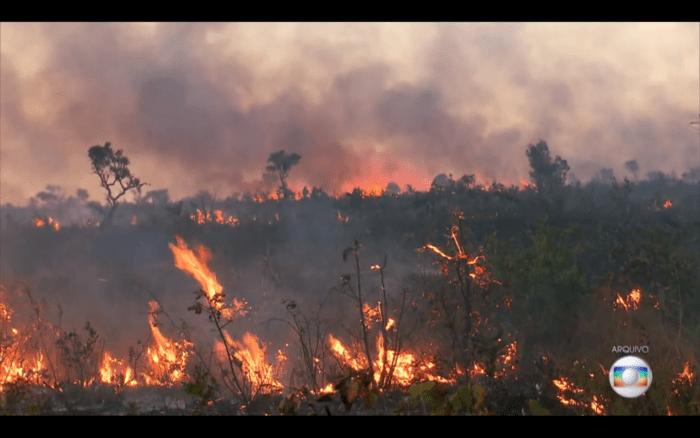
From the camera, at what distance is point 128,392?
13.4m

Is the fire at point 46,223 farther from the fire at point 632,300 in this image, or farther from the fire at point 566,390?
the fire at point 566,390

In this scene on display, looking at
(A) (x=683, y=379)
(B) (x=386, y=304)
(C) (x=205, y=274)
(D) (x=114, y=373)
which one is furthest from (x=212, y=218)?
(A) (x=683, y=379)

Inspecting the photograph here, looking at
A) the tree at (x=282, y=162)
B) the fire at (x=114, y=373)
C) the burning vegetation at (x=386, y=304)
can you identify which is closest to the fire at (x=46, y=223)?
the burning vegetation at (x=386, y=304)

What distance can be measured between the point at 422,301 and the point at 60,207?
38.4 metres

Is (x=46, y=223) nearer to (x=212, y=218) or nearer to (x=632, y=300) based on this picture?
(x=212, y=218)

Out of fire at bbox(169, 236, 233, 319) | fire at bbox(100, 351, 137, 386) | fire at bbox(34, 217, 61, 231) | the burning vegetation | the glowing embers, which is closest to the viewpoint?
the burning vegetation

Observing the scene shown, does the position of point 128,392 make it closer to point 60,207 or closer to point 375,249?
point 375,249

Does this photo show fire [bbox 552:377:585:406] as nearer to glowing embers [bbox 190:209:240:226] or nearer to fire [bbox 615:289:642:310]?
fire [bbox 615:289:642:310]

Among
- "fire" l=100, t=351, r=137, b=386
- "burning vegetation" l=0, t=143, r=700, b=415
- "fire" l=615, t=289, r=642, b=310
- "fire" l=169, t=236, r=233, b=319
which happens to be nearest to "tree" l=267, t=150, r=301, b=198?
"burning vegetation" l=0, t=143, r=700, b=415

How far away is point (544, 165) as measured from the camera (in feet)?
123

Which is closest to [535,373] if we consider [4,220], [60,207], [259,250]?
[259,250]

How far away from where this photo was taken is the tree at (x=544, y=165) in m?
37.1

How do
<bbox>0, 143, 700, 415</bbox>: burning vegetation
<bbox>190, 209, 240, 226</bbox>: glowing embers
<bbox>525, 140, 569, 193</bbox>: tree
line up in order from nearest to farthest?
1. <bbox>0, 143, 700, 415</bbox>: burning vegetation
2. <bbox>190, 209, 240, 226</bbox>: glowing embers
3. <bbox>525, 140, 569, 193</bbox>: tree

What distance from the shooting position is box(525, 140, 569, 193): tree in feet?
122
